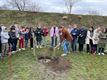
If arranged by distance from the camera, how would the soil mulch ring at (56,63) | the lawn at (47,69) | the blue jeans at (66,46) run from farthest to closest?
the blue jeans at (66,46)
the soil mulch ring at (56,63)
the lawn at (47,69)

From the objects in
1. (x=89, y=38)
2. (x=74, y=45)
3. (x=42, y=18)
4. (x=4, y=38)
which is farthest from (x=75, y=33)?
(x=42, y=18)

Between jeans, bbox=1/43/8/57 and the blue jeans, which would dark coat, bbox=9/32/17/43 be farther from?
the blue jeans

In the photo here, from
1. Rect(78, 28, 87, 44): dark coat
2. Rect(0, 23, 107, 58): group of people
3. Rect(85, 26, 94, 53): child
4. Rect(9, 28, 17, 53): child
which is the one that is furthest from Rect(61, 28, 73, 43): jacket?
Rect(9, 28, 17, 53): child

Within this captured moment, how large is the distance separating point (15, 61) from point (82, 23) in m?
17.5

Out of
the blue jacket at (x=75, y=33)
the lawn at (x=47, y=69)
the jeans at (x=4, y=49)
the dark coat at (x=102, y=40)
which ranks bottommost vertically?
the lawn at (x=47, y=69)

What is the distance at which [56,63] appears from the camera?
1873cm

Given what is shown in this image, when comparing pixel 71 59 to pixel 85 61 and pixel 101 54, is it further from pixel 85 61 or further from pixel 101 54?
pixel 101 54

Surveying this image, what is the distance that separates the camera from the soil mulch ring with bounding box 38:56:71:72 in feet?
59.3

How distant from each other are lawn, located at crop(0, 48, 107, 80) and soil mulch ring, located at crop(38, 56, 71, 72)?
0.95 feet

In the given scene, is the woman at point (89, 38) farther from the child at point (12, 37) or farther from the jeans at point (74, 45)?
the child at point (12, 37)

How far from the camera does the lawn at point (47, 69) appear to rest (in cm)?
1697

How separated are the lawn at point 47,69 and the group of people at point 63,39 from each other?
0.58m

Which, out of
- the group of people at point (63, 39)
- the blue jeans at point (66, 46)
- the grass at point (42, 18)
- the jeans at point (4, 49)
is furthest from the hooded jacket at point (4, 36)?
the grass at point (42, 18)

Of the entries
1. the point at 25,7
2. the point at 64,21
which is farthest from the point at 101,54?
the point at 25,7
